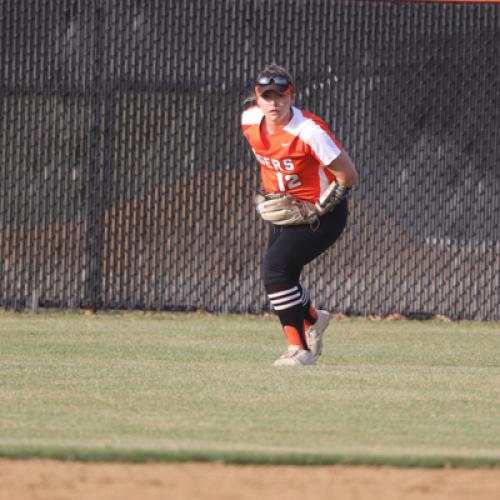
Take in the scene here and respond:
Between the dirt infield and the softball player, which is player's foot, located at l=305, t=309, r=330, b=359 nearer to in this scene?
the softball player

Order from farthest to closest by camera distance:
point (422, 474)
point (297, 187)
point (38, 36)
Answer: point (38, 36)
point (297, 187)
point (422, 474)

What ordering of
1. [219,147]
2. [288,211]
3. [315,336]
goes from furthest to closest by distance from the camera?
1. [219,147]
2. [315,336]
3. [288,211]

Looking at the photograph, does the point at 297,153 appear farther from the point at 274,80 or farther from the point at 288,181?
the point at 274,80

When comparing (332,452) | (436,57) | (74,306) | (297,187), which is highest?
(436,57)

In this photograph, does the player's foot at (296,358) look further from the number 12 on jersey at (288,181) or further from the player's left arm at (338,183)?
the number 12 on jersey at (288,181)

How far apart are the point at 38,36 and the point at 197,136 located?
1.66m

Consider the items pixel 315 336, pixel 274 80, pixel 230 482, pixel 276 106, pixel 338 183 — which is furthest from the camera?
pixel 315 336

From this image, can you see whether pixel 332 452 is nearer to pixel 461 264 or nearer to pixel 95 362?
pixel 95 362

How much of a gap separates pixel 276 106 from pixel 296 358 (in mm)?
1611

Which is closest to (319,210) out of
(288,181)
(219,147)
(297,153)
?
(288,181)

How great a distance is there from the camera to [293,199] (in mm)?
8453

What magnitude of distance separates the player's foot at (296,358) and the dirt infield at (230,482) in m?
3.32

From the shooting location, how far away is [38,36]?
38.8 feet

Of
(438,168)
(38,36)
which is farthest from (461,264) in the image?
(38,36)
